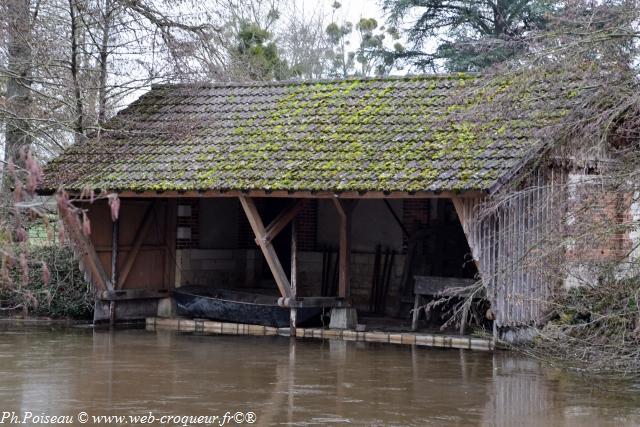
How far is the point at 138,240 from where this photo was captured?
62.0 feet

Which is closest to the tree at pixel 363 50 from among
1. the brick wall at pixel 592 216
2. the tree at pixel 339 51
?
the tree at pixel 339 51

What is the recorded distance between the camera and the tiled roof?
14.7m

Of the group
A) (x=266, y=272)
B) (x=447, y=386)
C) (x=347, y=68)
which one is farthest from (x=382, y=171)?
(x=347, y=68)

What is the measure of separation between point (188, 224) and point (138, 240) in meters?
1.26

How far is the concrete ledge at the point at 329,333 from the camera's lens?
1579cm

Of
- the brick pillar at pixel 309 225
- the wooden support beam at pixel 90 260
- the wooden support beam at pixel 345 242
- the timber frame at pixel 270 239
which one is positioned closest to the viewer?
the timber frame at pixel 270 239

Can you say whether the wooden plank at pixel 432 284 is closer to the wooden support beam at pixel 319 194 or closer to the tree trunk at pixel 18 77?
the wooden support beam at pixel 319 194

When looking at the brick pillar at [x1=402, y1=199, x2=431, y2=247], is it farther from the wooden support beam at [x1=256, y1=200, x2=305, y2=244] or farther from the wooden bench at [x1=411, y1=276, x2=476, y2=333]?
the wooden support beam at [x1=256, y1=200, x2=305, y2=244]

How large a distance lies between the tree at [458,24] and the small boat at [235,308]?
9959 mm

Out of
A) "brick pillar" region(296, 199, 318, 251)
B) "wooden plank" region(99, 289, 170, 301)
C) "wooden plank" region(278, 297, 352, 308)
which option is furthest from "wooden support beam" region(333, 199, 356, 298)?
"wooden plank" region(99, 289, 170, 301)

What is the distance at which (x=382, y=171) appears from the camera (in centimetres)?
1532

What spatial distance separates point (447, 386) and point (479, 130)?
4.78 metres

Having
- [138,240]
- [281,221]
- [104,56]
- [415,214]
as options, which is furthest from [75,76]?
[415,214]

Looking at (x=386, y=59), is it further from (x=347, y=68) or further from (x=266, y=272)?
(x=266, y=272)
